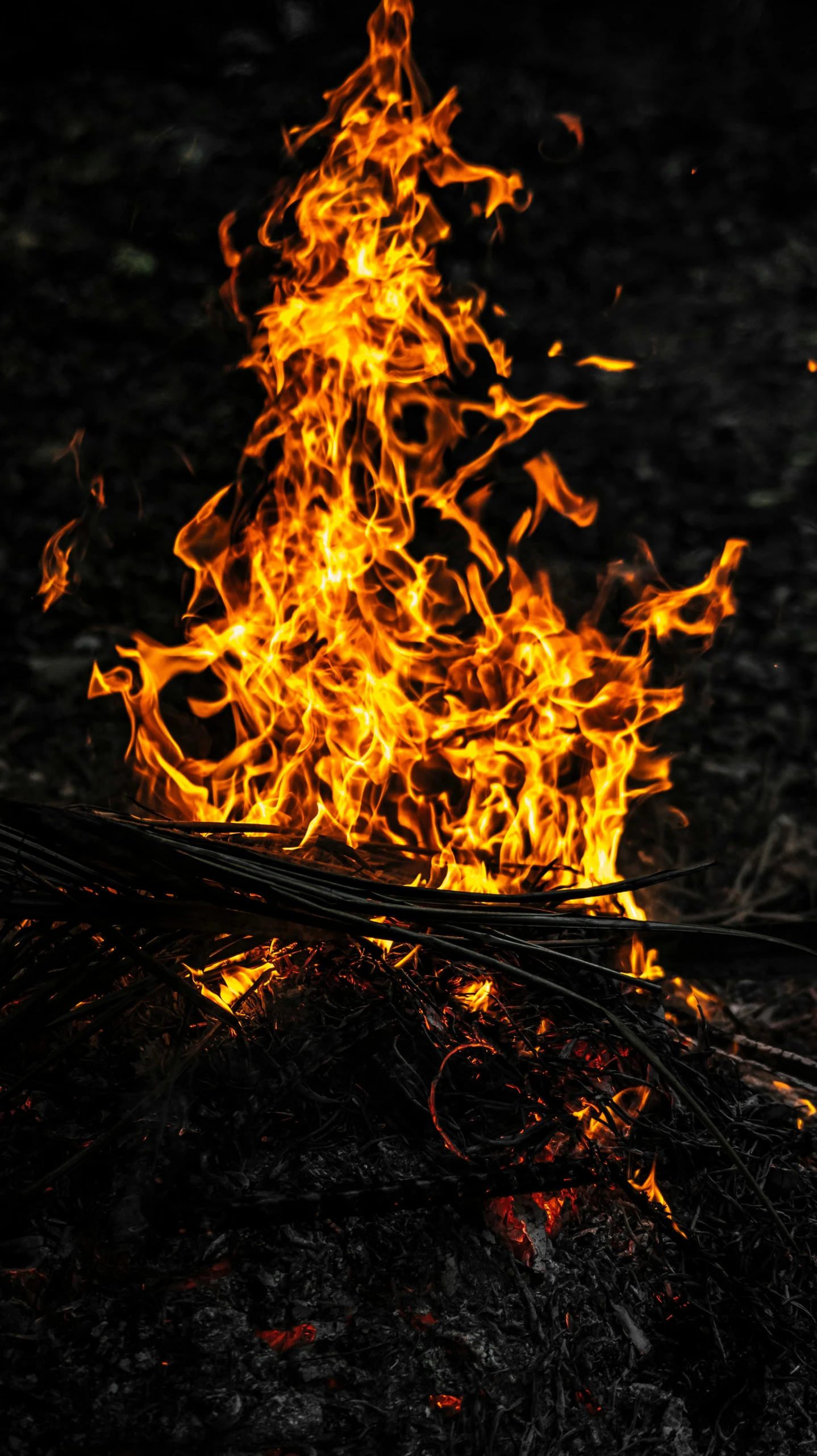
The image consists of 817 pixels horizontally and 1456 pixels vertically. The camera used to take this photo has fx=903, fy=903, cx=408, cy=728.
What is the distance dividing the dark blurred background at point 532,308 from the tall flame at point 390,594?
11 centimetres

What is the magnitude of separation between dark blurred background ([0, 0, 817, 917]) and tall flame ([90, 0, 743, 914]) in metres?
0.11

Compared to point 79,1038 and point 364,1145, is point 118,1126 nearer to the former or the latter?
point 79,1038

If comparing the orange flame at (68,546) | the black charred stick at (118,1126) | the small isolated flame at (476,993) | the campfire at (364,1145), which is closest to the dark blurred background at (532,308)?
the orange flame at (68,546)

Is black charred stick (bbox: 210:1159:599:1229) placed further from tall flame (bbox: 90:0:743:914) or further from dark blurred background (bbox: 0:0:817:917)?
dark blurred background (bbox: 0:0:817:917)

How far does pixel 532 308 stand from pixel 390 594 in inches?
47.8

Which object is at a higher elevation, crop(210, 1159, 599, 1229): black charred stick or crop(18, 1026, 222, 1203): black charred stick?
crop(18, 1026, 222, 1203): black charred stick

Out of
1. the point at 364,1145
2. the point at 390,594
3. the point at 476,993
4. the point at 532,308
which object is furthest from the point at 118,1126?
the point at 532,308

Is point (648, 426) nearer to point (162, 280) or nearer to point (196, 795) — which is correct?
point (162, 280)

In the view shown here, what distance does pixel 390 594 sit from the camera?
313 centimetres

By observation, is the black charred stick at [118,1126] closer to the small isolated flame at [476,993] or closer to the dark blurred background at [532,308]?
the small isolated flame at [476,993]

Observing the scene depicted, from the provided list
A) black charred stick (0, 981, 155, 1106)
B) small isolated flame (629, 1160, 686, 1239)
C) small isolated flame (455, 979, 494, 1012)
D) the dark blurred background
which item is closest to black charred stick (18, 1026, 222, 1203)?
black charred stick (0, 981, 155, 1106)

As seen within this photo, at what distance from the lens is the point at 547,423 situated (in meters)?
3.34

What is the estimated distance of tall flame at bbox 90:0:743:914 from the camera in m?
2.38

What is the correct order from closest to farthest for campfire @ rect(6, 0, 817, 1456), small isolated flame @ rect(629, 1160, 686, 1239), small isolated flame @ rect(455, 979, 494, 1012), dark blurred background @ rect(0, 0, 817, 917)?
campfire @ rect(6, 0, 817, 1456)
small isolated flame @ rect(629, 1160, 686, 1239)
small isolated flame @ rect(455, 979, 494, 1012)
dark blurred background @ rect(0, 0, 817, 917)
